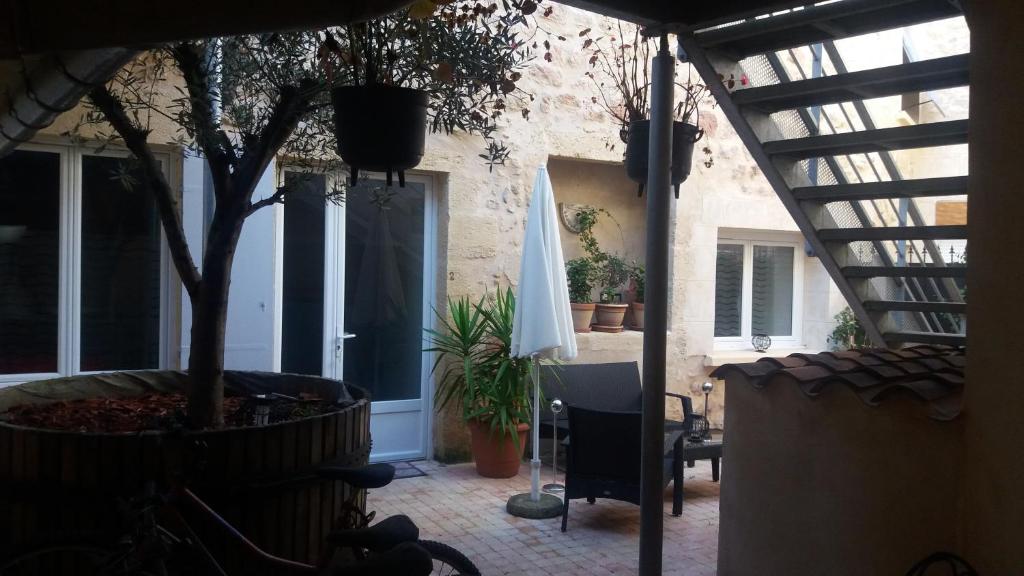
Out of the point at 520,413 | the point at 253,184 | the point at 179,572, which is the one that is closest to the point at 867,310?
the point at 520,413

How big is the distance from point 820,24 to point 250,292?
3.81m

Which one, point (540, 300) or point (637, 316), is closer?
point (540, 300)

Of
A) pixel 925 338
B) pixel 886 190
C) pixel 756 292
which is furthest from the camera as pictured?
pixel 756 292

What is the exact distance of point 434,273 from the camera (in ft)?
21.4

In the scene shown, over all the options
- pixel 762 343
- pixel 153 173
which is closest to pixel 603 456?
pixel 153 173

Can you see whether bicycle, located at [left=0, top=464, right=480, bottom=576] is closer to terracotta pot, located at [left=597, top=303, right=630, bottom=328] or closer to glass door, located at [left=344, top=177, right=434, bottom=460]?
glass door, located at [left=344, top=177, right=434, bottom=460]

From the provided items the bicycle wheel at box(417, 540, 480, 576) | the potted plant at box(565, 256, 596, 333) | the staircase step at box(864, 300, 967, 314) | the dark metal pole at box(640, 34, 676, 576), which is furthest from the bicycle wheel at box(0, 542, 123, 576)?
the potted plant at box(565, 256, 596, 333)

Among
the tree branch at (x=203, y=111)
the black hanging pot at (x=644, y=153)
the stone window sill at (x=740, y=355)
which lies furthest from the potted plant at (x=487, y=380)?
the tree branch at (x=203, y=111)

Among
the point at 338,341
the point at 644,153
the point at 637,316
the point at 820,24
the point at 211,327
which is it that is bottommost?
the point at 338,341

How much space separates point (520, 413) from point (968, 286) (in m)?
3.88

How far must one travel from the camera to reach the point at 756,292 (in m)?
8.55

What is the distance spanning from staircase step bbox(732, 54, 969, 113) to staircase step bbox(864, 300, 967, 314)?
1.09 metres

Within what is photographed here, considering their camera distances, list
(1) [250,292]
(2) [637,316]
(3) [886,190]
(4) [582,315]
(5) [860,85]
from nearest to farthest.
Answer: (5) [860,85], (3) [886,190], (1) [250,292], (4) [582,315], (2) [637,316]

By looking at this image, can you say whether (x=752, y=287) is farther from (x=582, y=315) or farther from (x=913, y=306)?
A: (x=913, y=306)
